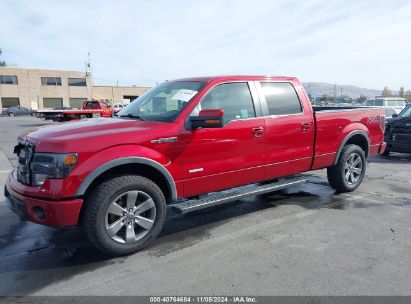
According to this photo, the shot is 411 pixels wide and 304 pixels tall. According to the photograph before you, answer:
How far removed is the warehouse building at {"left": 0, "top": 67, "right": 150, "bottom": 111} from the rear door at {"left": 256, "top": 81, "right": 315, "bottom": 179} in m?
60.2

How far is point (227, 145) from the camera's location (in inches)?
170

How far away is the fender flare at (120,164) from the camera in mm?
3375

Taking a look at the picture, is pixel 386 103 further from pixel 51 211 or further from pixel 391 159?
pixel 51 211

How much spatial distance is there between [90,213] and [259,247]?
6.13ft

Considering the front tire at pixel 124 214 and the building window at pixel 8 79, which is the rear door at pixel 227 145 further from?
the building window at pixel 8 79


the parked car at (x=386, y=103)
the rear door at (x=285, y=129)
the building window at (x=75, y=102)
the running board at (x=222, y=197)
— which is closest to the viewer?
the running board at (x=222, y=197)

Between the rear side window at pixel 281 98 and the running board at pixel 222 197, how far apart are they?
1034 millimetres

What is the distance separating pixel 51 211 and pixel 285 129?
126 inches

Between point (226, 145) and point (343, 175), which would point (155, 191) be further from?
point (343, 175)

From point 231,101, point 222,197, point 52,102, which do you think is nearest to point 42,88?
point 52,102

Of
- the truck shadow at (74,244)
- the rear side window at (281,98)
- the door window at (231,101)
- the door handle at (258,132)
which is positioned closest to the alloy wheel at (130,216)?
the truck shadow at (74,244)

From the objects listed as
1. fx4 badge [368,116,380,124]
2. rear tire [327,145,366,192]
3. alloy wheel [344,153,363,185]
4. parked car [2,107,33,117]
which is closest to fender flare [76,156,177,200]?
rear tire [327,145,366,192]

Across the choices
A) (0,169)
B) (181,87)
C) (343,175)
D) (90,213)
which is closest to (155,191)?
(90,213)

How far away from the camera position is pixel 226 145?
4312 millimetres
